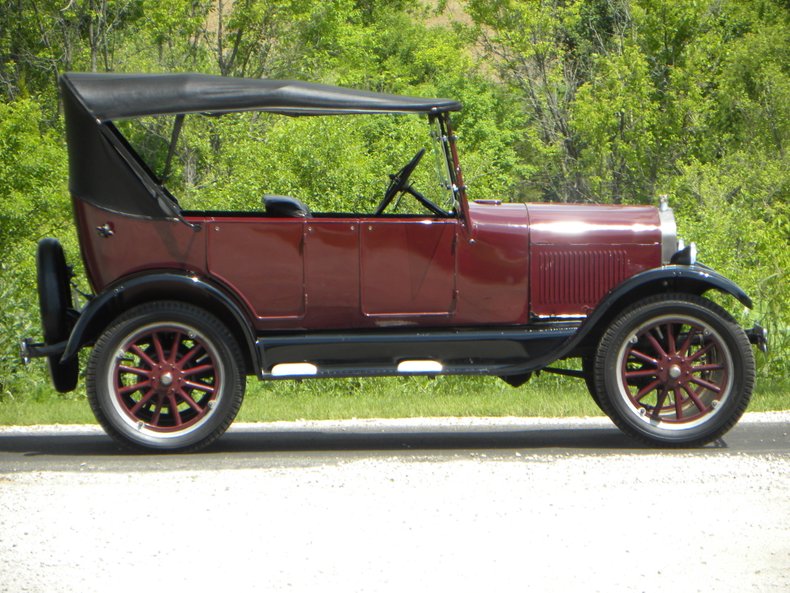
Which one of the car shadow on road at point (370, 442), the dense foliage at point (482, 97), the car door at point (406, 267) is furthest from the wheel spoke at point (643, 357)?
the dense foliage at point (482, 97)

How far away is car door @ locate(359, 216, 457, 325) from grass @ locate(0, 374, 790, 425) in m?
2.13

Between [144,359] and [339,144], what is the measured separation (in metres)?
11.9

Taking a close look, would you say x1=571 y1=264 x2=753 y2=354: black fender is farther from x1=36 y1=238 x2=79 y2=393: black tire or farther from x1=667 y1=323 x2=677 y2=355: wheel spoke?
x1=36 y1=238 x2=79 y2=393: black tire

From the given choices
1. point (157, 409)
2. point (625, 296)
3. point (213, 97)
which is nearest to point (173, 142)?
point (213, 97)

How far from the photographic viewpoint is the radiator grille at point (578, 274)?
7.36m

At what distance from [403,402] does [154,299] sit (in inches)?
129

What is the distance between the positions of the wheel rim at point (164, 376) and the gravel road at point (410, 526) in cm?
55

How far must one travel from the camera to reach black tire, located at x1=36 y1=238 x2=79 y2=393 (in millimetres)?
7316

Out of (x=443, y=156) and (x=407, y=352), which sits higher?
(x=443, y=156)

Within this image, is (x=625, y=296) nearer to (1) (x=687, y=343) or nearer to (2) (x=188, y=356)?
(1) (x=687, y=343)

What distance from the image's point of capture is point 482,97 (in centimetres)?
5075

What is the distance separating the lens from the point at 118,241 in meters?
7.14

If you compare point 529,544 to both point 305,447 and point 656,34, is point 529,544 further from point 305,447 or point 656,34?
point 656,34

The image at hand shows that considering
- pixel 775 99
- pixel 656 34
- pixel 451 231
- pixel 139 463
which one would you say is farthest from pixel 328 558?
pixel 656 34
